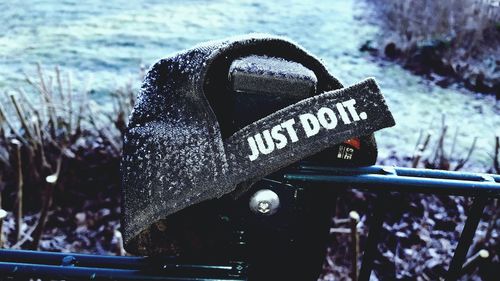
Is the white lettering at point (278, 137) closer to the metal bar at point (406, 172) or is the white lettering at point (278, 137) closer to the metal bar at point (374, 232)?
the metal bar at point (406, 172)

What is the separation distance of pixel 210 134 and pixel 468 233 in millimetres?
747

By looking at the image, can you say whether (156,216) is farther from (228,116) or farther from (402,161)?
(402,161)

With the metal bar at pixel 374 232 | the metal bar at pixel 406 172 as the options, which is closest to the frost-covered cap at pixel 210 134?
the metal bar at pixel 406 172

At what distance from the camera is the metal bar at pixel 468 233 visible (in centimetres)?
110

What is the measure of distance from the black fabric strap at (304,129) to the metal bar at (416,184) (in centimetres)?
12

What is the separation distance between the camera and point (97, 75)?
18.4 ft

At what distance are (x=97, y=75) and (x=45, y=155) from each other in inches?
96.1

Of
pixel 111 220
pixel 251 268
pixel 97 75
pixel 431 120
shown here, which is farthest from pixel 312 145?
pixel 97 75

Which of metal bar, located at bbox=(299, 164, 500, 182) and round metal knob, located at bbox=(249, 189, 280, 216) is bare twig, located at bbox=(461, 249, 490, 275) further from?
round metal knob, located at bbox=(249, 189, 280, 216)

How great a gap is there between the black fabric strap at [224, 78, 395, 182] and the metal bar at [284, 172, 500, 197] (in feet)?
0.38

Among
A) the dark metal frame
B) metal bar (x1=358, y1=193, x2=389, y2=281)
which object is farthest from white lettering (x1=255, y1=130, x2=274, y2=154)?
metal bar (x1=358, y1=193, x2=389, y2=281)

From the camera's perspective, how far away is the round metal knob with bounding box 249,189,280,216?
0.92 m

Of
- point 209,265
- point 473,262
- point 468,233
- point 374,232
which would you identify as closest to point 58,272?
point 209,265

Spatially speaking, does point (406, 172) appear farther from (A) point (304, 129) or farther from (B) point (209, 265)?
(B) point (209, 265)
